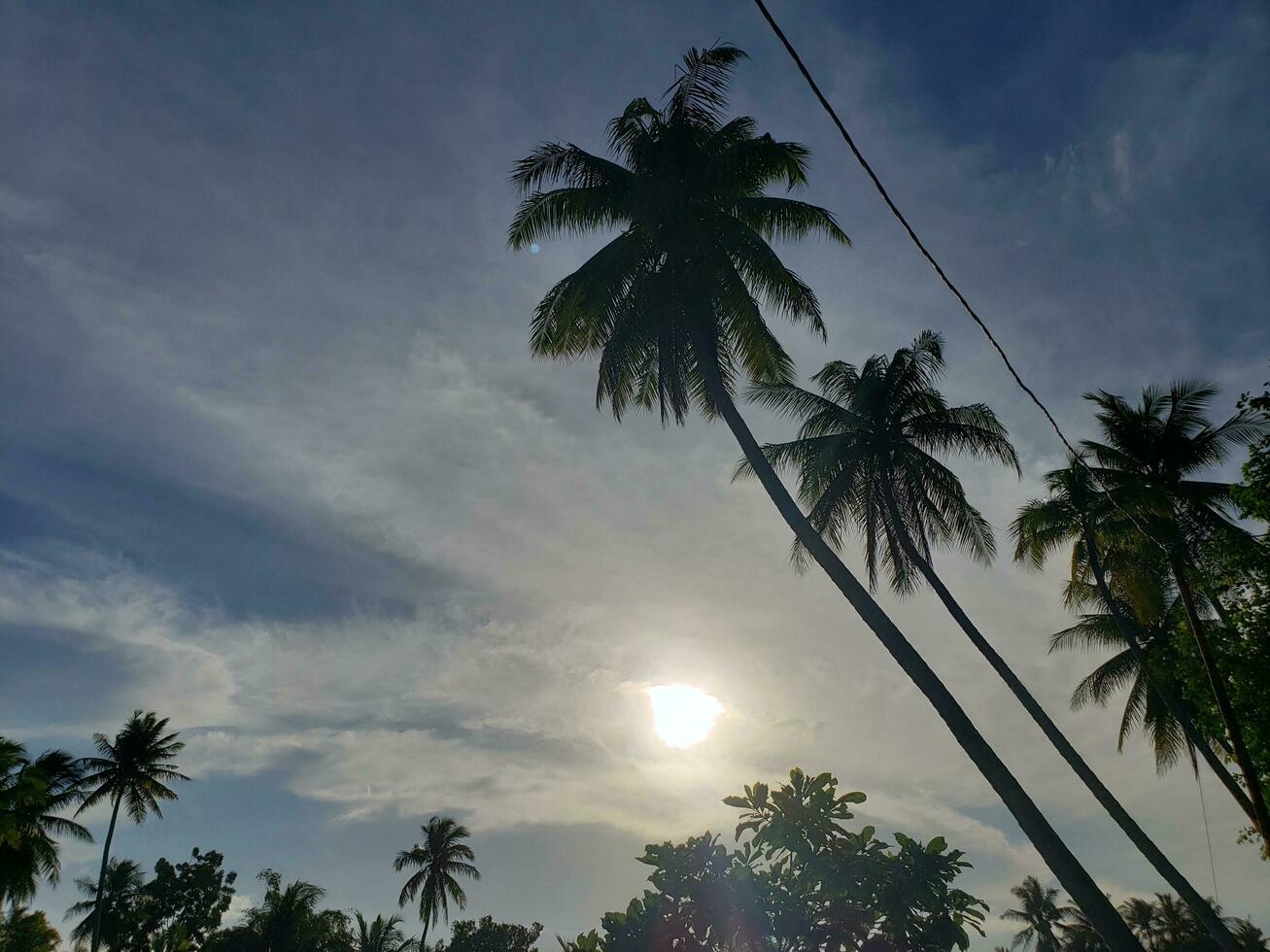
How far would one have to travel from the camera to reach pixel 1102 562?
21.8 meters

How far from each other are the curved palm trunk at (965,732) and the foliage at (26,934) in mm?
50880

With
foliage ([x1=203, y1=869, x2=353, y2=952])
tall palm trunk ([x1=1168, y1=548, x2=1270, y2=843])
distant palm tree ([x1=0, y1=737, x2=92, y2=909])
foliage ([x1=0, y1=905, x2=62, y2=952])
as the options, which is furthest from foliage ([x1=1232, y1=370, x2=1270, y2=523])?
foliage ([x1=0, y1=905, x2=62, y2=952])

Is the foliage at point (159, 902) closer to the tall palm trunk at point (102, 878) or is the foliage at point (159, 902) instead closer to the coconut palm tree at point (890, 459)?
the tall palm trunk at point (102, 878)

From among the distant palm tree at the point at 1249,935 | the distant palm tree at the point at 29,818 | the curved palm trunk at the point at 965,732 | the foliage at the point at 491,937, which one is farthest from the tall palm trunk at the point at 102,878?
the distant palm tree at the point at 1249,935

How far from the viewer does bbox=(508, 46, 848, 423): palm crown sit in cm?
1370

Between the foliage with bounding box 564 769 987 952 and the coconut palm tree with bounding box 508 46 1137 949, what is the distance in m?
6.41

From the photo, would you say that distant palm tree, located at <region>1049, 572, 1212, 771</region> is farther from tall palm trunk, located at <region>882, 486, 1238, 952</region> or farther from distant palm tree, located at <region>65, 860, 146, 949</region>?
distant palm tree, located at <region>65, 860, 146, 949</region>

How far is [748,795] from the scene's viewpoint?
11.2 metres

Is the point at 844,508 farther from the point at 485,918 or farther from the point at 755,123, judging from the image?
the point at 485,918

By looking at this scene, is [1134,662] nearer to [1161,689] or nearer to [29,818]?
[1161,689]

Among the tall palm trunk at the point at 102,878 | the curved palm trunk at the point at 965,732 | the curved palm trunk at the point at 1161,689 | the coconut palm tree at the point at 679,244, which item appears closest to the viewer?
the curved palm trunk at the point at 965,732

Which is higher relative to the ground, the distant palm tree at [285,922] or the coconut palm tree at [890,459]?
the coconut palm tree at [890,459]

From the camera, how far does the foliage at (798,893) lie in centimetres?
1003

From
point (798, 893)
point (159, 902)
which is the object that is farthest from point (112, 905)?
point (798, 893)
